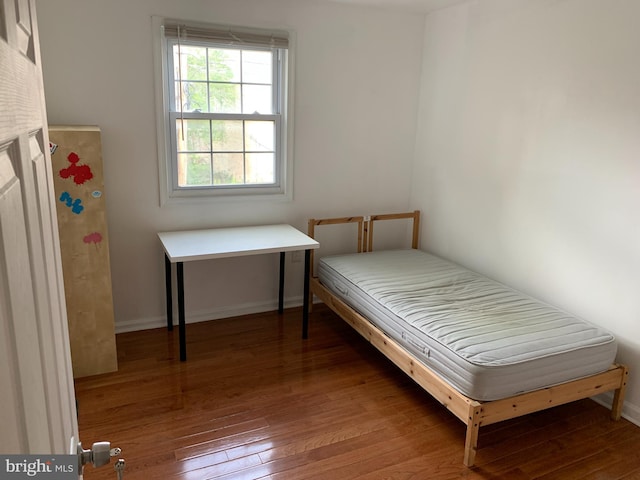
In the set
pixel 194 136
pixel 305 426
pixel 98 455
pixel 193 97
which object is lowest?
pixel 305 426

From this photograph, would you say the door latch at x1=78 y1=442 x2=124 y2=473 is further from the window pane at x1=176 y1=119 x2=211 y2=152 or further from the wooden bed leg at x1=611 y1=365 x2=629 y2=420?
the window pane at x1=176 y1=119 x2=211 y2=152

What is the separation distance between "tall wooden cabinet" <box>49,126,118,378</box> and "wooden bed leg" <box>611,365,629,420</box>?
2.86 meters

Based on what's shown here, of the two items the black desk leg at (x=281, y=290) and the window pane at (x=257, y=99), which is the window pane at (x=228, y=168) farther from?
the black desk leg at (x=281, y=290)

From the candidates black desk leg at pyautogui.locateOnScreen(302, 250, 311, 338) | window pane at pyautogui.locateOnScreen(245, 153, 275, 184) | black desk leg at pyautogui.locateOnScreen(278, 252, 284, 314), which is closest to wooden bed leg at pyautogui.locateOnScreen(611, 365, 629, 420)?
black desk leg at pyautogui.locateOnScreen(302, 250, 311, 338)

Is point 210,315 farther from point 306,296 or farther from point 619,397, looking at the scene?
point 619,397

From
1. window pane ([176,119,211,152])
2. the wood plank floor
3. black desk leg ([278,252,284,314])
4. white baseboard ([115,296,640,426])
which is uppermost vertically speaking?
window pane ([176,119,211,152])

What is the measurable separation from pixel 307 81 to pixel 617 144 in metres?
2.09

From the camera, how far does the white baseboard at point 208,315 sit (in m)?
3.47

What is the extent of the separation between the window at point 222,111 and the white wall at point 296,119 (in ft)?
0.30

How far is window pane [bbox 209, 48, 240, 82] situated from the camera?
11.0ft

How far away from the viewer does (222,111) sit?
3.45 meters

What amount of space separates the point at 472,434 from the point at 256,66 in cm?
277

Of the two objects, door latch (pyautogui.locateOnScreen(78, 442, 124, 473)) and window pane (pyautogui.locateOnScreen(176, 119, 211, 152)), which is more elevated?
window pane (pyautogui.locateOnScreen(176, 119, 211, 152))

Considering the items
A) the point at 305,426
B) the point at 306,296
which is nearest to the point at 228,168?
the point at 306,296
